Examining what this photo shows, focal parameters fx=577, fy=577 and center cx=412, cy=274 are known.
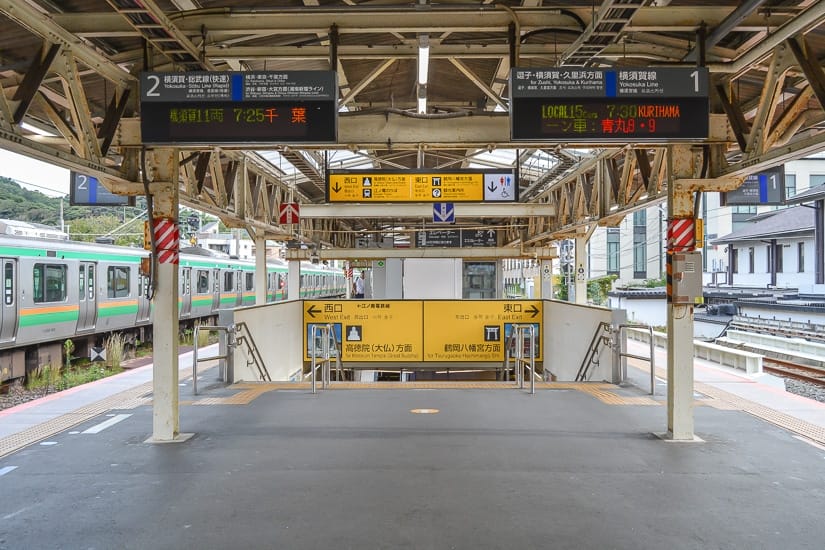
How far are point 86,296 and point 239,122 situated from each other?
9.72 meters

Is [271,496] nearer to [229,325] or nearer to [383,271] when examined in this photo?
[229,325]

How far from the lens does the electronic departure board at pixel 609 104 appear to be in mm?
5008

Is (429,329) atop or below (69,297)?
below

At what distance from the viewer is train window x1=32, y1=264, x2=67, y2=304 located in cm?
1111

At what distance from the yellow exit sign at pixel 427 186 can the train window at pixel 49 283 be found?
21.8 ft

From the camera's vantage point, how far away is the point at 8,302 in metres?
10.3

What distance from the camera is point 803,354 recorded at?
14.7 meters

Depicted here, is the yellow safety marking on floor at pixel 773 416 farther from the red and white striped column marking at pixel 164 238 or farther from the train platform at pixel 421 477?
the red and white striped column marking at pixel 164 238

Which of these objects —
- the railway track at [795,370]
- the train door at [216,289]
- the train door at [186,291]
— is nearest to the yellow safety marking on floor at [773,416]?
the railway track at [795,370]

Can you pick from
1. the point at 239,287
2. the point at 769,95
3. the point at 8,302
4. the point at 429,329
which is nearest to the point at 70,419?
the point at 8,302

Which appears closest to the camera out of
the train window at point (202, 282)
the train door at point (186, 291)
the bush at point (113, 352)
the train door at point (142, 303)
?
the bush at point (113, 352)

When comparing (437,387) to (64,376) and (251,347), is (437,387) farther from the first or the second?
(64,376)

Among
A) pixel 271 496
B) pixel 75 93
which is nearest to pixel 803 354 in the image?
pixel 271 496

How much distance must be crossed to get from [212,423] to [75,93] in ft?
11.9
